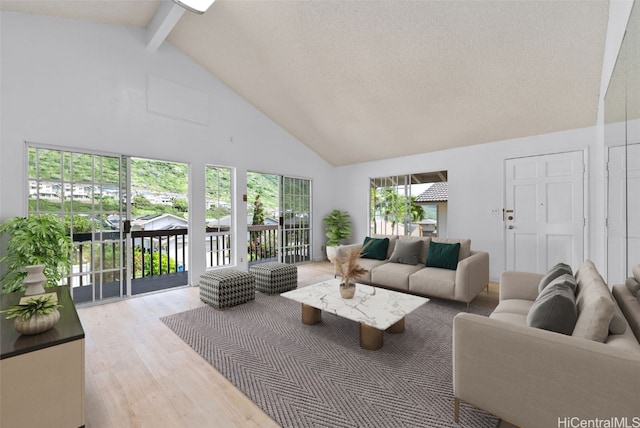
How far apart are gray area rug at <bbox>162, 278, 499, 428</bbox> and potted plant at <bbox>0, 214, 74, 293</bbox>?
1.19 m

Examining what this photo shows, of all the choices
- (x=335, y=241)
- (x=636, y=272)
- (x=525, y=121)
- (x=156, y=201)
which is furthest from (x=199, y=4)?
(x=156, y=201)

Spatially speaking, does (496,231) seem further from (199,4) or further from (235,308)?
(199,4)

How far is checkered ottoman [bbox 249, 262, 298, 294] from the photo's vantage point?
382 centimetres

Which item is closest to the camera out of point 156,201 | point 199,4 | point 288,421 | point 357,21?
point 288,421

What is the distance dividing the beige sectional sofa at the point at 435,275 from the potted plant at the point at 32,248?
341cm

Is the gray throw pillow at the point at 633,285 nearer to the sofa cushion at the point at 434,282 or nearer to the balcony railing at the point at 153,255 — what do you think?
the sofa cushion at the point at 434,282

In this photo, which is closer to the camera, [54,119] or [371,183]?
[54,119]

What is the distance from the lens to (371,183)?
637cm

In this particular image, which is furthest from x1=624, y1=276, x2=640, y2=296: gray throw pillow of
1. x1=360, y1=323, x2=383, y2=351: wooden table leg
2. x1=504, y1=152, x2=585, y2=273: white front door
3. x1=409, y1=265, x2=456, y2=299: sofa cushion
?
x1=504, y1=152, x2=585, y2=273: white front door

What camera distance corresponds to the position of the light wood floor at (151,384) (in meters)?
1.60

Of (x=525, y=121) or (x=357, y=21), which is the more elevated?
(x=357, y=21)

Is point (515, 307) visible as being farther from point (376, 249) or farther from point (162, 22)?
point (162, 22)

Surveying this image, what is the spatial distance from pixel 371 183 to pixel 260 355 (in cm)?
480

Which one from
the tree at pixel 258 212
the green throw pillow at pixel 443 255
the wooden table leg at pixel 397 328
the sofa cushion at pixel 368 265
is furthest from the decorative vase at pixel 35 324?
the tree at pixel 258 212
